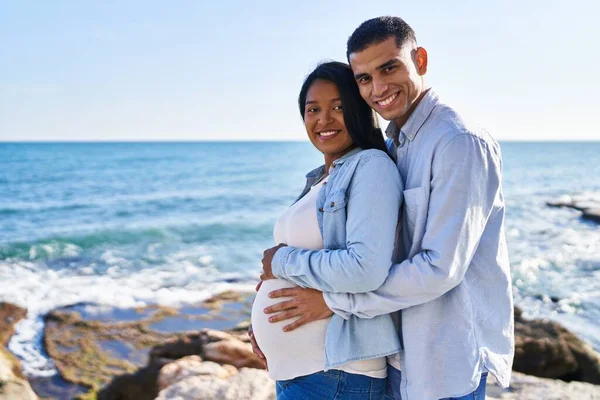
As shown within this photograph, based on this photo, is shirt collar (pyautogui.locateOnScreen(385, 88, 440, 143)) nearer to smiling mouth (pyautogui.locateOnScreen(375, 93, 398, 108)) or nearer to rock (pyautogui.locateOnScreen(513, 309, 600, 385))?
smiling mouth (pyautogui.locateOnScreen(375, 93, 398, 108))

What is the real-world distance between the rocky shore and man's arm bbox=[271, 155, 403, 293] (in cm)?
258

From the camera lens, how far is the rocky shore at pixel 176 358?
15.7 ft

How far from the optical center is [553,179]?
40406 millimetres

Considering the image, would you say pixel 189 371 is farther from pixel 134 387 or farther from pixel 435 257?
pixel 435 257

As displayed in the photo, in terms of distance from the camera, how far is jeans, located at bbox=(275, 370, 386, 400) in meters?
2.37

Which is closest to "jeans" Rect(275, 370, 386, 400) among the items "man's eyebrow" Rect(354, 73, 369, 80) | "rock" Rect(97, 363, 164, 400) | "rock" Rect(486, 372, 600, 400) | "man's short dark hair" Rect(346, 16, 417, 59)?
"man's eyebrow" Rect(354, 73, 369, 80)

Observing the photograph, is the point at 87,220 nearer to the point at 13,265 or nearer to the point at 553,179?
the point at 13,265

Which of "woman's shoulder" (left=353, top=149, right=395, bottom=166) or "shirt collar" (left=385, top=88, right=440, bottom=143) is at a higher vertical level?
"shirt collar" (left=385, top=88, right=440, bottom=143)

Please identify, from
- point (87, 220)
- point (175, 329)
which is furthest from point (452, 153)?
point (87, 220)

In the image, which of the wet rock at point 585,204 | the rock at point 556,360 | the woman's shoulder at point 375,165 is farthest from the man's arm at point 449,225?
the wet rock at point 585,204

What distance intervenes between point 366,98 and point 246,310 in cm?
721

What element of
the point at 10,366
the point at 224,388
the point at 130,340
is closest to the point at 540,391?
the point at 224,388

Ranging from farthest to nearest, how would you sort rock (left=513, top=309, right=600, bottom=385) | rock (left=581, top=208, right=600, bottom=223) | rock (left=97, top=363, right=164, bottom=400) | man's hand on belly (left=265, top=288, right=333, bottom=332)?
rock (left=581, top=208, right=600, bottom=223), rock (left=513, top=309, right=600, bottom=385), rock (left=97, top=363, right=164, bottom=400), man's hand on belly (left=265, top=288, right=333, bottom=332)

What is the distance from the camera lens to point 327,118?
8.95 ft
